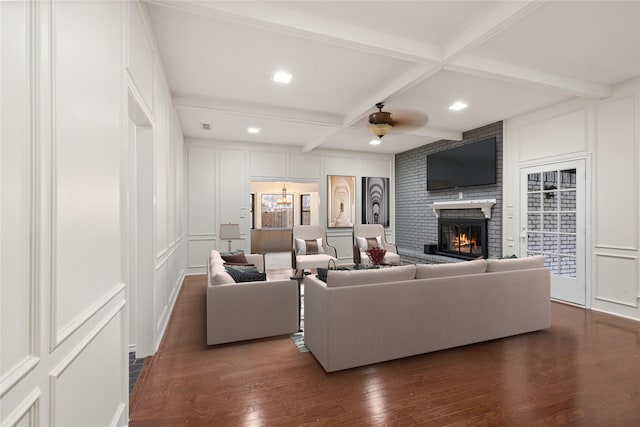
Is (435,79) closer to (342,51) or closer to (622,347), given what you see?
(342,51)

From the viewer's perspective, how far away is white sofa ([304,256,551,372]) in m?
2.50

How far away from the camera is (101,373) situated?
155 cm

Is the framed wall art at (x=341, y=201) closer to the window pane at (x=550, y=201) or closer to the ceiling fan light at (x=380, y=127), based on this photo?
the ceiling fan light at (x=380, y=127)

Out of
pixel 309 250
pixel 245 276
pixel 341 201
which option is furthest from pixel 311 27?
pixel 341 201

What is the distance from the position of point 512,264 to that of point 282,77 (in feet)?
10.4

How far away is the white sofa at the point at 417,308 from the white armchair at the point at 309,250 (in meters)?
2.69

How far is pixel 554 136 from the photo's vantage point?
4.61 meters

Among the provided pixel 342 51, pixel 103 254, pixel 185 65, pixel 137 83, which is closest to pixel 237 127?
pixel 185 65

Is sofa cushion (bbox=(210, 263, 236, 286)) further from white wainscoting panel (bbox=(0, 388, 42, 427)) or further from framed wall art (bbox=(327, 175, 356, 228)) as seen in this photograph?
framed wall art (bbox=(327, 175, 356, 228))

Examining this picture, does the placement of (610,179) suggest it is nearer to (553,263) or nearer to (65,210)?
(553,263)

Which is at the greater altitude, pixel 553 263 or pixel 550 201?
pixel 550 201

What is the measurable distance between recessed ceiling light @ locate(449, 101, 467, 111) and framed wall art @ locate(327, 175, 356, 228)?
3.34 m

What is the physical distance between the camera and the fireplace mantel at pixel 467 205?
555 centimetres

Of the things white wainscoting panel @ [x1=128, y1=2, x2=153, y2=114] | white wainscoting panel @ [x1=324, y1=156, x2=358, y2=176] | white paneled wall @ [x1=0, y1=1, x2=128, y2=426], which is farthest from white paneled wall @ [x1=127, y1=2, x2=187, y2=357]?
white wainscoting panel @ [x1=324, y1=156, x2=358, y2=176]
